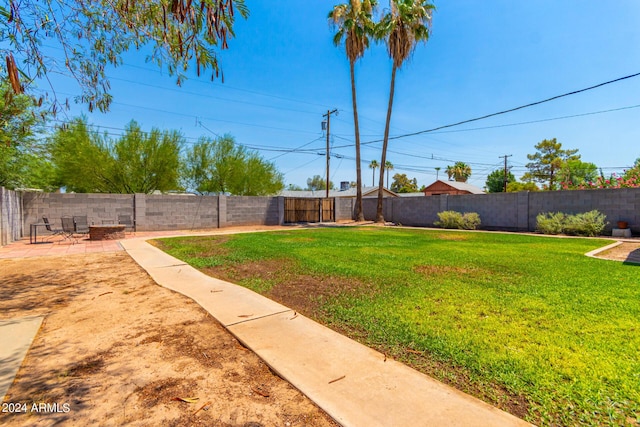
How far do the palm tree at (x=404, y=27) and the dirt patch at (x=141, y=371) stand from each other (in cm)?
1919

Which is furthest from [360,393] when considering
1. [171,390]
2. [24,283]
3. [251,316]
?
[24,283]

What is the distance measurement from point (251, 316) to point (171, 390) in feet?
4.88

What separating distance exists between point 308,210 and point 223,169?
863 cm

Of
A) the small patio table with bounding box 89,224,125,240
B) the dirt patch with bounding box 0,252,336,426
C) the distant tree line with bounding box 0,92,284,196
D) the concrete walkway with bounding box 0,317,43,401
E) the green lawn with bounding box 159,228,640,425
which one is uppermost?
the distant tree line with bounding box 0,92,284,196

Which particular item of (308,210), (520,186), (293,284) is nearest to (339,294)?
(293,284)

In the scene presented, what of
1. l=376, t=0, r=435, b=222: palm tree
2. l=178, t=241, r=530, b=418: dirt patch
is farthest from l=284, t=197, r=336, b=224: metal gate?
l=178, t=241, r=530, b=418: dirt patch

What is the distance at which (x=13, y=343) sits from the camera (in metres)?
2.95

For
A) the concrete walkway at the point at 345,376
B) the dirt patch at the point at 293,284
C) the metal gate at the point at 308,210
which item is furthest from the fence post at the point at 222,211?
the concrete walkway at the point at 345,376

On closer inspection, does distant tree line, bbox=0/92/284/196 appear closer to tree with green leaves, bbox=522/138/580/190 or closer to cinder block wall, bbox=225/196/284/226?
cinder block wall, bbox=225/196/284/226

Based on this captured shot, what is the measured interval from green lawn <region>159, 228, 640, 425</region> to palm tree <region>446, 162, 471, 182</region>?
187ft

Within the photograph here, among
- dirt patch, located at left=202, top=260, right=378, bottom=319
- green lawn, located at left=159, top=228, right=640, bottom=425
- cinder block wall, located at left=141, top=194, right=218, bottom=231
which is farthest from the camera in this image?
cinder block wall, located at left=141, top=194, right=218, bottom=231

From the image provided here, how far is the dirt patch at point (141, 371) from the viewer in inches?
77.5

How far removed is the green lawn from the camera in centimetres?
218

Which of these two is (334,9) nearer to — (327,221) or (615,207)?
(327,221)
